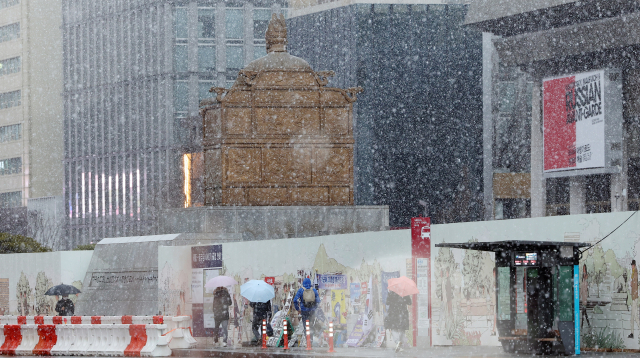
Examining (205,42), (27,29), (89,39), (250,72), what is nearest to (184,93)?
(205,42)

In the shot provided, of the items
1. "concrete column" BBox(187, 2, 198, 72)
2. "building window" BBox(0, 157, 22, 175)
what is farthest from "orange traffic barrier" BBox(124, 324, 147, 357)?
"building window" BBox(0, 157, 22, 175)

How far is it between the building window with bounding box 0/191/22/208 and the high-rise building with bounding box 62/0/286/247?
212 inches

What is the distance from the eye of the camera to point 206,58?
9275cm

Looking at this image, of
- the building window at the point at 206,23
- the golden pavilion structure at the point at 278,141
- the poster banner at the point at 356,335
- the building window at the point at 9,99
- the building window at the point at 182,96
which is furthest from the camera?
the building window at the point at 9,99

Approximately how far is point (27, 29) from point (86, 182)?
16.9m

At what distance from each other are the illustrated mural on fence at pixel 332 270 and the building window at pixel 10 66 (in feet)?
272

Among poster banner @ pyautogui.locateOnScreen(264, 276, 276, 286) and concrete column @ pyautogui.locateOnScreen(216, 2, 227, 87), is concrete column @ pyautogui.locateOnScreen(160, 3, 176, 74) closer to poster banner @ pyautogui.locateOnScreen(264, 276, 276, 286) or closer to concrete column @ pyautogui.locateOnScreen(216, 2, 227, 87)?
concrete column @ pyautogui.locateOnScreen(216, 2, 227, 87)

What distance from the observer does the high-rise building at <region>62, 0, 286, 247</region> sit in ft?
299

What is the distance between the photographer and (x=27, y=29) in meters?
103

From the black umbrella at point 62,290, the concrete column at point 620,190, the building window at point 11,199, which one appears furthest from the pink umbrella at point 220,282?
the building window at point 11,199

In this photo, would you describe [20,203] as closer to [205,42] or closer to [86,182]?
[86,182]

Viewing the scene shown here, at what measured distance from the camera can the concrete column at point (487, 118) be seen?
280 feet

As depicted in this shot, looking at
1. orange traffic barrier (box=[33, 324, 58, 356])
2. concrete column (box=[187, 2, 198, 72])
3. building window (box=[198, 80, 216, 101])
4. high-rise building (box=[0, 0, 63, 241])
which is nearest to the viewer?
orange traffic barrier (box=[33, 324, 58, 356])

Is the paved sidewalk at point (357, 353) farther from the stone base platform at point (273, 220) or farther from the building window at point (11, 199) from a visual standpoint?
the building window at point (11, 199)
